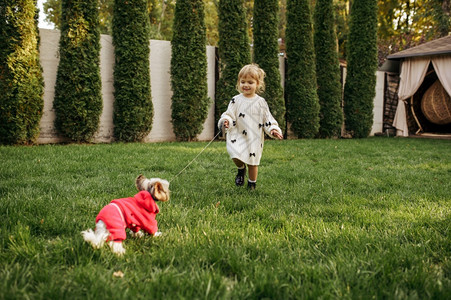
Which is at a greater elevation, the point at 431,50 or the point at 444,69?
the point at 431,50

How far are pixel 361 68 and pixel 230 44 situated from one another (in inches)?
215

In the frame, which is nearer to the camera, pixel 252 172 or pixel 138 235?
pixel 138 235

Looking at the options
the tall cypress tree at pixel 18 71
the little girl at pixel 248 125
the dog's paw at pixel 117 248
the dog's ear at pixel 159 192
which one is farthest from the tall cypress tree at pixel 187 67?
the dog's paw at pixel 117 248

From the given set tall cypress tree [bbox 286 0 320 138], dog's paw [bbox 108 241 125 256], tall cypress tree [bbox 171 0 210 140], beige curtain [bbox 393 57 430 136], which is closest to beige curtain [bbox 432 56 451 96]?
beige curtain [bbox 393 57 430 136]

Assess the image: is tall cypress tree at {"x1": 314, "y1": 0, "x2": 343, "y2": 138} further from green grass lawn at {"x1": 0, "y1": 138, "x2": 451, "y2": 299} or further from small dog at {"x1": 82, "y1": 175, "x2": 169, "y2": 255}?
small dog at {"x1": 82, "y1": 175, "x2": 169, "y2": 255}

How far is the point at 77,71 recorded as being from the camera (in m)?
7.71

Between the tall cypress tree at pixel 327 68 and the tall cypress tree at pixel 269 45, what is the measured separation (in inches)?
82.7

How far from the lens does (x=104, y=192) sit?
337 cm

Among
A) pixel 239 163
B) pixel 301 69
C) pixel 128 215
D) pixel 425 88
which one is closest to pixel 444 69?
pixel 425 88

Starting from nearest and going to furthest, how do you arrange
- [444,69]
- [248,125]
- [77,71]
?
[248,125], [77,71], [444,69]

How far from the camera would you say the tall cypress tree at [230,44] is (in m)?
9.98

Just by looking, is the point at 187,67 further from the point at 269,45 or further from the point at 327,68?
the point at 327,68

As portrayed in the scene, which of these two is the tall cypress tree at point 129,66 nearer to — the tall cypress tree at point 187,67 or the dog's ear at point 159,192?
the tall cypress tree at point 187,67

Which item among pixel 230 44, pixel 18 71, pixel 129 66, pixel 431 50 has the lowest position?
pixel 18 71
